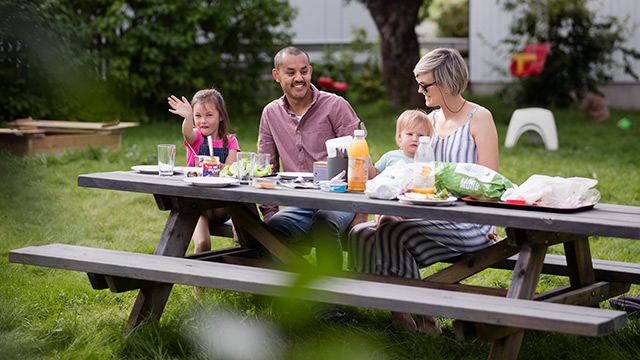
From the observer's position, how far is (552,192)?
241 centimetres

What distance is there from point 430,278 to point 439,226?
0.23 metres

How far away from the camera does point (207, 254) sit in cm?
344

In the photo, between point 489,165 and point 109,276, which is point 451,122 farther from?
point 109,276

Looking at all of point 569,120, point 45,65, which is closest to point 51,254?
point 45,65

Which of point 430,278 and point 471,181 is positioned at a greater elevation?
point 471,181

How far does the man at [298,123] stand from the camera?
11.7 feet

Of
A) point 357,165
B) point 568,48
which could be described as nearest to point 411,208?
point 357,165

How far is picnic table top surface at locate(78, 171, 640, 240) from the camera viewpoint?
2170 mm

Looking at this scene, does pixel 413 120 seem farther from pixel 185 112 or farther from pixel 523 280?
pixel 185 112

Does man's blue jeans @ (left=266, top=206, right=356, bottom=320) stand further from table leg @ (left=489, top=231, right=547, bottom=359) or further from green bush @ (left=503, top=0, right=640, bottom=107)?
green bush @ (left=503, top=0, right=640, bottom=107)

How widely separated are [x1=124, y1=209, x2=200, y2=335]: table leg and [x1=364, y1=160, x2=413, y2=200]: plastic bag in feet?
3.06

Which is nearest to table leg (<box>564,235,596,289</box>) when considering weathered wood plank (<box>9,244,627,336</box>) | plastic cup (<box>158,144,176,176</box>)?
weathered wood plank (<box>9,244,627,336</box>)

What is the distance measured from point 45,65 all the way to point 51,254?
2.35m

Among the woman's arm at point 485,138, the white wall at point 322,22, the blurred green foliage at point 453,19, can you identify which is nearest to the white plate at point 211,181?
the woman's arm at point 485,138
